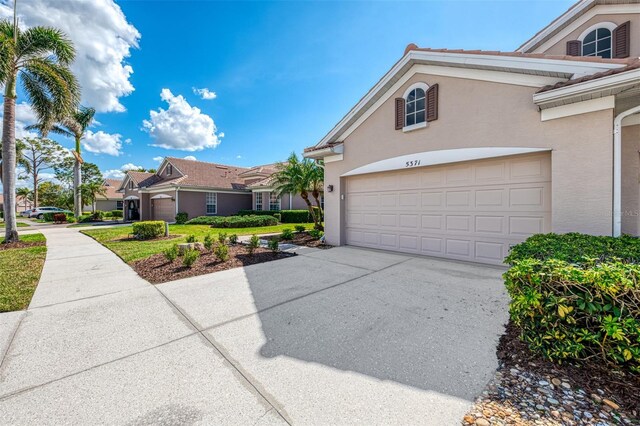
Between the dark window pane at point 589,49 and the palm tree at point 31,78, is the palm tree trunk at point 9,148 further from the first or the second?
the dark window pane at point 589,49

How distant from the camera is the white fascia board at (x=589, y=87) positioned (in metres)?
4.29

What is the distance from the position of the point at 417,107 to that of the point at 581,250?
5.56 meters

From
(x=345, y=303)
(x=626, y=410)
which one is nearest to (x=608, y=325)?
(x=626, y=410)

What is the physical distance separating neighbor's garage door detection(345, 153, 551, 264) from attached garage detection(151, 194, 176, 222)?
727 inches

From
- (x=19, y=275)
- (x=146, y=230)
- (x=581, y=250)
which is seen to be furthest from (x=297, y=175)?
(x=581, y=250)

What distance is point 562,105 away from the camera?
5.22 m

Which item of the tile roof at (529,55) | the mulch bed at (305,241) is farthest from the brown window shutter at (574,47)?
the mulch bed at (305,241)

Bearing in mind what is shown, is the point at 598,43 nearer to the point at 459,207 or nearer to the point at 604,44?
the point at 604,44

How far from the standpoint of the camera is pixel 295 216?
20.0m

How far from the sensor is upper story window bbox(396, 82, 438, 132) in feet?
23.3

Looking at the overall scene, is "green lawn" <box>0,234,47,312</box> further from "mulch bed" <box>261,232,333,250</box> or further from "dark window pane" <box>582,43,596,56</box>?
"dark window pane" <box>582,43,596,56</box>

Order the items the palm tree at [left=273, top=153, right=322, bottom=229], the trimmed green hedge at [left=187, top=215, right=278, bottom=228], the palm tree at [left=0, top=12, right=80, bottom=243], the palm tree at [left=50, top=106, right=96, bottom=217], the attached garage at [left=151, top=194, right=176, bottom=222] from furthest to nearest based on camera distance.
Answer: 1. the palm tree at [left=50, top=106, right=96, bottom=217]
2. the attached garage at [left=151, top=194, right=176, bottom=222]
3. the trimmed green hedge at [left=187, top=215, right=278, bottom=228]
4. the palm tree at [left=273, top=153, right=322, bottom=229]
5. the palm tree at [left=0, top=12, right=80, bottom=243]

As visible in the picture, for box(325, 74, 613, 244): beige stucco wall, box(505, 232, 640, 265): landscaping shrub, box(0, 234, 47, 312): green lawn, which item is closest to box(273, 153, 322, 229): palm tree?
box(325, 74, 613, 244): beige stucco wall

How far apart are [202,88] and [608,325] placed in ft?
59.1
